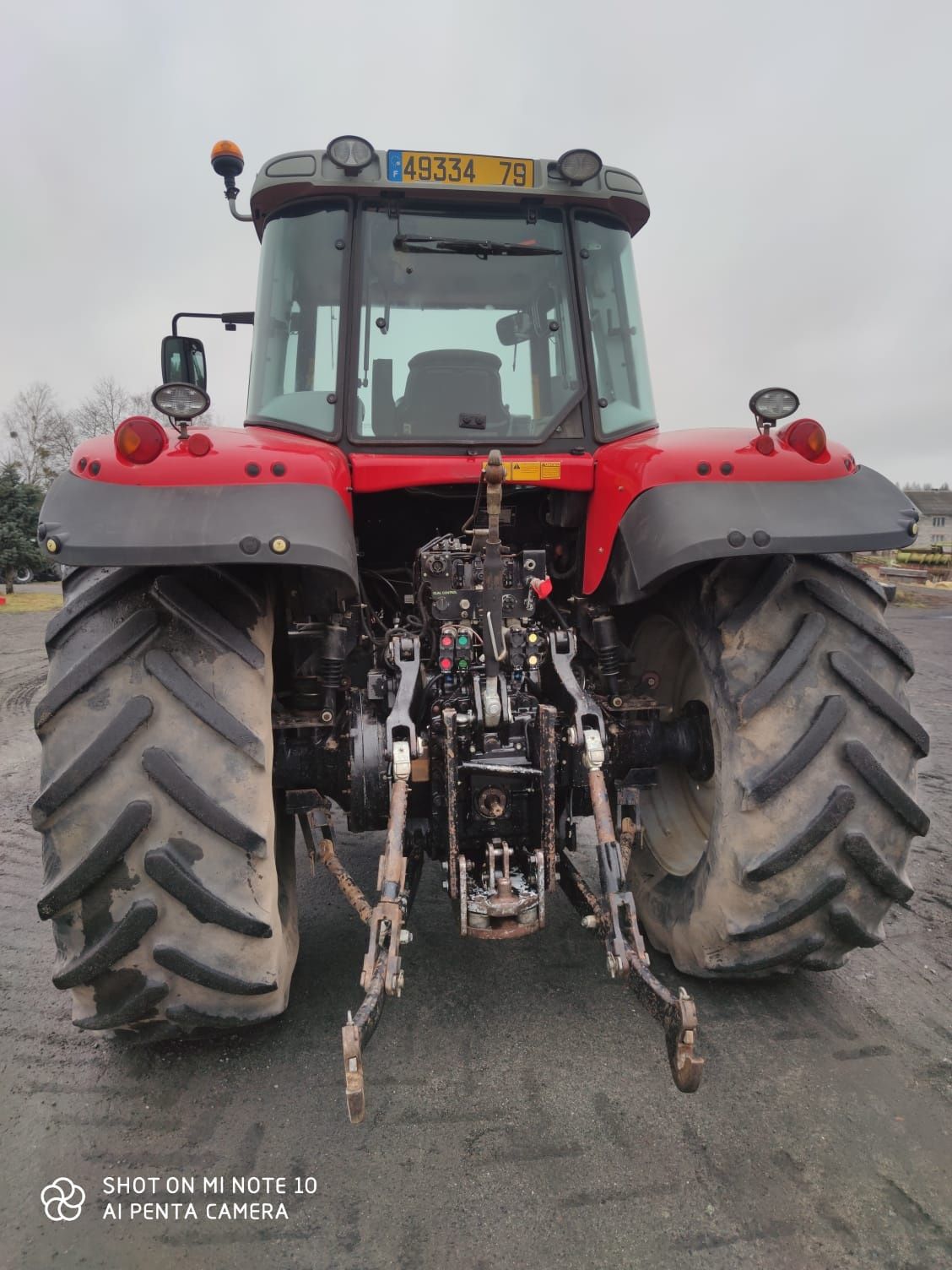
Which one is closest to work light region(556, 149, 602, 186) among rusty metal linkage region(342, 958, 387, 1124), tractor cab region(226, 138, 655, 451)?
tractor cab region(226, 138, 655, 451)

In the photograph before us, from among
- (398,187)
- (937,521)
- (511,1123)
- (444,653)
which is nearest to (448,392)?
(398,187)

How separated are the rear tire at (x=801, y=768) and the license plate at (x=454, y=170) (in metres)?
1.66

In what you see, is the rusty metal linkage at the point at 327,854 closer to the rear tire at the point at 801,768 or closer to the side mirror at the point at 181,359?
the rear tire at the point at 801,768

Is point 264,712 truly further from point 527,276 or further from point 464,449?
point 527,276

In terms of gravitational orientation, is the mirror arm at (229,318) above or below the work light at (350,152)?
below

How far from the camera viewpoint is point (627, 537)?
2277 millimetres

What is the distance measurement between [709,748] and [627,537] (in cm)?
77

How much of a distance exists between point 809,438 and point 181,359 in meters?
2.34

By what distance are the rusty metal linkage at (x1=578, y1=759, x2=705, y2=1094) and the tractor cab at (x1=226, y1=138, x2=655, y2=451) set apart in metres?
1.47

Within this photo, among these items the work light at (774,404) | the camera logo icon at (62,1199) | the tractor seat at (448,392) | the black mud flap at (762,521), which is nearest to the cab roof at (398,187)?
the tractor seat at (448,392)

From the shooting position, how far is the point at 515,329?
118 inches

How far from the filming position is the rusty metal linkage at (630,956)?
153 cm

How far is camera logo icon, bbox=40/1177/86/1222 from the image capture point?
1.72 metres

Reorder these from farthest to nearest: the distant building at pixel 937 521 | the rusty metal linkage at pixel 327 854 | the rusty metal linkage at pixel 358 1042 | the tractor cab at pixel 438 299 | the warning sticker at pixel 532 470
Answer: the distant building at pixel 937 521
the tractor cab at pixel 438 299
the warning sticker at pixel 532 470
the rusty metal linkage at pixel 327 854
the rusty metal linkage at pixel 358 1042
